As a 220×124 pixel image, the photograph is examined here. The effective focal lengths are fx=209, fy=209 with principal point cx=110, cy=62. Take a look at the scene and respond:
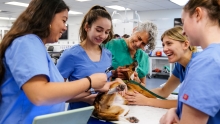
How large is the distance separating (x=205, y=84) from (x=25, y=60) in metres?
0.60

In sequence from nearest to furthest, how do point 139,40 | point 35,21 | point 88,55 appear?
point 35,21
point 88,55
point 139,40

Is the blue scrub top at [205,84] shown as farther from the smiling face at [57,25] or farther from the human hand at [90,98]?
the human hand at [90,98]

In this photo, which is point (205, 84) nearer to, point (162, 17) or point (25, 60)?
point (25, 60)

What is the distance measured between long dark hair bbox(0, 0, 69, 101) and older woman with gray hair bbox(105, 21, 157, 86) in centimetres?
90

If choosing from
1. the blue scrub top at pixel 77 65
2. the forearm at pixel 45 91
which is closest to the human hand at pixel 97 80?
the forearm at pixel 45 91

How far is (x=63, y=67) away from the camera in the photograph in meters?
1.30

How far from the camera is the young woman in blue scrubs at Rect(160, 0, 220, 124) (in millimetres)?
575

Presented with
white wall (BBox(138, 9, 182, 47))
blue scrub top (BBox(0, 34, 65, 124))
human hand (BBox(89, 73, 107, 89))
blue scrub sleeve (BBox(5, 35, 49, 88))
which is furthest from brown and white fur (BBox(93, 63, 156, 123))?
white wall (BBox(138, 9, 182, 47))

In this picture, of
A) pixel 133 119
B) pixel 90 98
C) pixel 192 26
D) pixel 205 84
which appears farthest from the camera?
pixel 90 98

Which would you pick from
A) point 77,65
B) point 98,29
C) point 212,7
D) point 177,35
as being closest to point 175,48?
point 177,35

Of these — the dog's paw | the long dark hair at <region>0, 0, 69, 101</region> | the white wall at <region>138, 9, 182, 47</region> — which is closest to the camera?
the long dark hair at <region>0, 0, 69, 101</region>

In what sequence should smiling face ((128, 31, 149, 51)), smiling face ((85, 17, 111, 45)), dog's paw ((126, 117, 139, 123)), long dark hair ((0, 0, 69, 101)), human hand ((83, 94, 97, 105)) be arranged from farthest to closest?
smiling face ((128, 31, 149, 51)) < smiling face ((85, 17, 111, 45)) < human hand ((83, 94, 97, 105)) < dog's paw ((126, 117, 139, 123)) < long dark hair ((0, 0, 69, 101))

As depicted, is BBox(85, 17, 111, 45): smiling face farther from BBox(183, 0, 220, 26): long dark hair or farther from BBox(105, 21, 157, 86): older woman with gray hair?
BBox(183, 0, 220, 26): long dark hair

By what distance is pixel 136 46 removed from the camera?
5.83 ft
